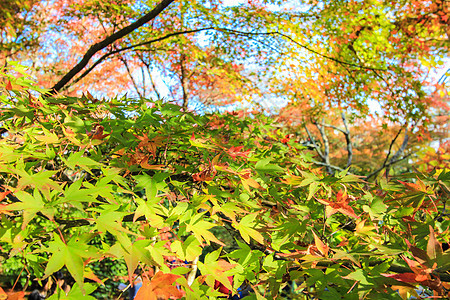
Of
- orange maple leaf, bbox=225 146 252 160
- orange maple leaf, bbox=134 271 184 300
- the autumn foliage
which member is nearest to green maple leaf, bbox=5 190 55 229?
the autumn foliage

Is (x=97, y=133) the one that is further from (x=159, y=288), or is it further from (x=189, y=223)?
(x=159, y=288)

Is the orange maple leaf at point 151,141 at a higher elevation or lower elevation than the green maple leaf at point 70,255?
higher

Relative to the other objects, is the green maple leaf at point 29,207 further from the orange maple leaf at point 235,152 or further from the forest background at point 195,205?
the orange maple leaf at point 235,152

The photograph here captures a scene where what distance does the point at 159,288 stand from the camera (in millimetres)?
1008

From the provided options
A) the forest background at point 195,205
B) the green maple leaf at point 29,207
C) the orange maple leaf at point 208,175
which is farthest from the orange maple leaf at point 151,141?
the green maple leaf at point 29,207

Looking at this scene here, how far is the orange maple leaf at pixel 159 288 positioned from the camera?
3.24ft

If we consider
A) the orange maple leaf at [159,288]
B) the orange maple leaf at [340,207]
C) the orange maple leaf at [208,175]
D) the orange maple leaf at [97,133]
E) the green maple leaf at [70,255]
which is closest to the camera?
the green maple leaf at [70,255]

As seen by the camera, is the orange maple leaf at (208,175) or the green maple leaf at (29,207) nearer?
the green maple leaf at (29,207)

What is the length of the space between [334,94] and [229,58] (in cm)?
327

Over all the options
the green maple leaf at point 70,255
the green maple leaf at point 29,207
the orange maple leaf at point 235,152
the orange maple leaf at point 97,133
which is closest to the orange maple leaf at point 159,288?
the green maple leaf at point 70,255

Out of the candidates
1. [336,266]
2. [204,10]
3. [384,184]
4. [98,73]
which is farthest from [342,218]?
[98,73]

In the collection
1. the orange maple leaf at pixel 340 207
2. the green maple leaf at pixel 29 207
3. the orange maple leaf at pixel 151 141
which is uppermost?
the orange maple leaf at pixel 151 141

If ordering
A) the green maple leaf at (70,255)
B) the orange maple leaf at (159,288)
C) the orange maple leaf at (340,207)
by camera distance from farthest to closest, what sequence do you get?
the orange maple leaf at (340,207) < the orange maple leaf at (159,288) < the green maple leaf at (70,255)

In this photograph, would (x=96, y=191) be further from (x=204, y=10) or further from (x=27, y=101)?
(x=204, y=10)
